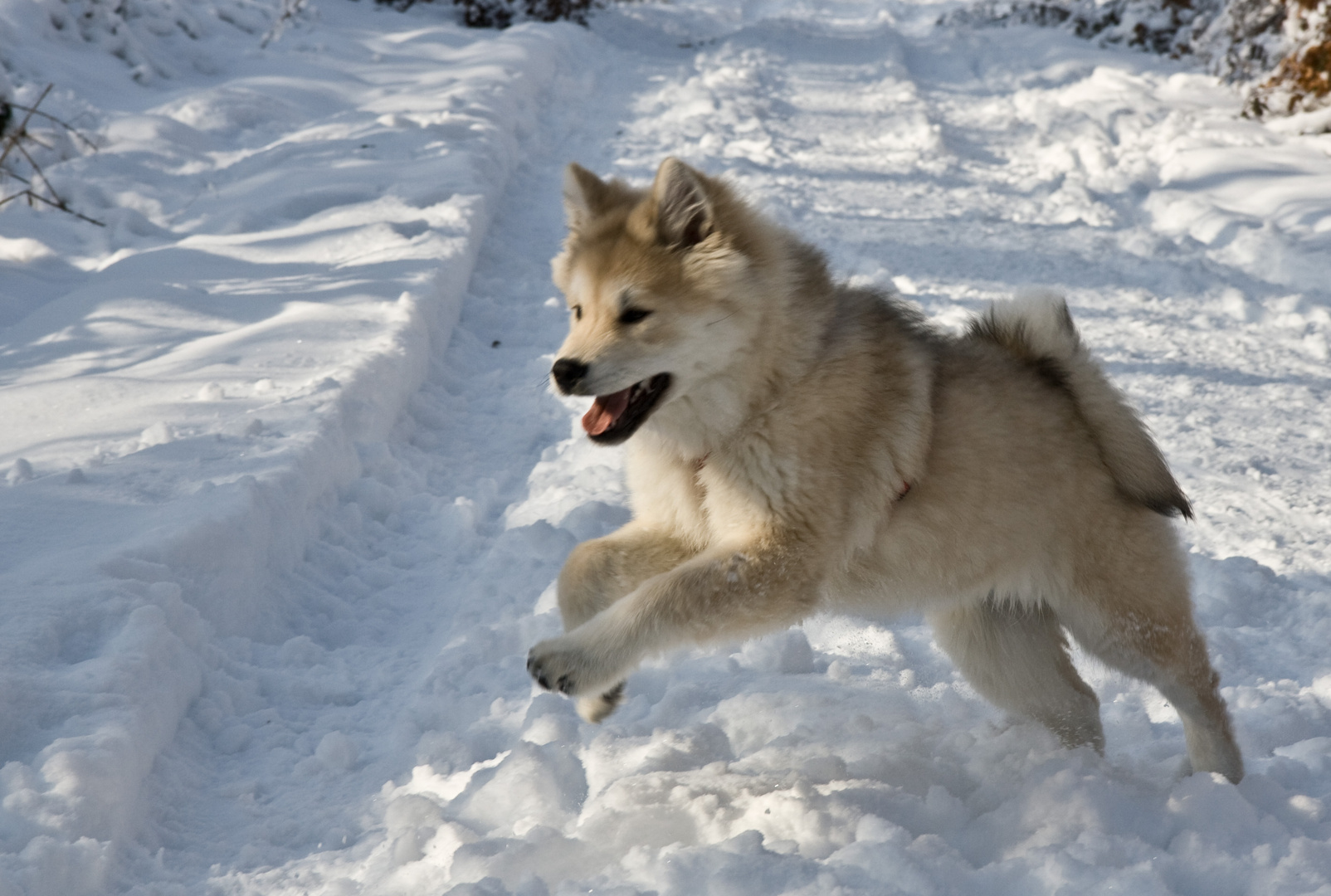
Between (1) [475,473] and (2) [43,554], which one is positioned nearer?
(2) [43,554]

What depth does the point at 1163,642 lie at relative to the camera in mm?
2955

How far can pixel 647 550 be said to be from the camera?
116 inches

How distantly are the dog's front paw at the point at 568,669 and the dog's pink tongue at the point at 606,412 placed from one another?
0.59m

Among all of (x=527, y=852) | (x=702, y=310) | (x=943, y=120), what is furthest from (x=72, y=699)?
(x=943, y=120)

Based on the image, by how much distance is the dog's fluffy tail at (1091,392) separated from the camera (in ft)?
9.70

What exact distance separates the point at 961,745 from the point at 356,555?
8.07 feet

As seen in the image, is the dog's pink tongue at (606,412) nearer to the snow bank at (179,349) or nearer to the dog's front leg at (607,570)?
the dog's front leg at (607,570)

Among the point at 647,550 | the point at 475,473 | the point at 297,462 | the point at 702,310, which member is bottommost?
the point at 475,473

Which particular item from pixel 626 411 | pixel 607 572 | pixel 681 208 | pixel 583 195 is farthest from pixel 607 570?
pixel 583 195

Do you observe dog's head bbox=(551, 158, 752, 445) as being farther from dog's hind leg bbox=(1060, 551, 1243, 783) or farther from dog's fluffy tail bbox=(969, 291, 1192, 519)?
dog's hind leg bbox=(1060, 551, 1243, 783)

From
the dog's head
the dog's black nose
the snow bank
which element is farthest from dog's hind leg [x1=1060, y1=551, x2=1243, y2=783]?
the snow bank

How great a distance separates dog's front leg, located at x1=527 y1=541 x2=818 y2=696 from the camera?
8.48ft

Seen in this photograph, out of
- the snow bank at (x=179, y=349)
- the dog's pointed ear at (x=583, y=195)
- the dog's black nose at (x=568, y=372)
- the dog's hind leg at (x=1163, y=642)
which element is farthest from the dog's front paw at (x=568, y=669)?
the dog's hind leg at (x=1163, y=642)

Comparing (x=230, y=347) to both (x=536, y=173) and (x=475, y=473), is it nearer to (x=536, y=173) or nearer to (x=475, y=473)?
(x=475, y=473)
